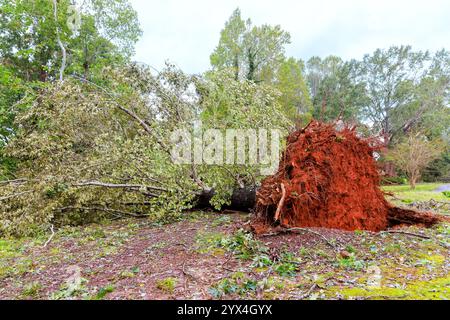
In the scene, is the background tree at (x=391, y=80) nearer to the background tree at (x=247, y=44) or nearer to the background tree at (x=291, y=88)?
the background tree at (x=291, y=88)

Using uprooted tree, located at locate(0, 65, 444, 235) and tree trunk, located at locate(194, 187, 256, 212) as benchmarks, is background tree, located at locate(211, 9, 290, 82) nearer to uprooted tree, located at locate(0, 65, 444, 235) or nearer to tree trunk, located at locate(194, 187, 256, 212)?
uprooted tree, located at locate(0, 65, 444, 235)

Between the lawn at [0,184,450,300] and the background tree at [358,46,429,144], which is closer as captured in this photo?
the lawn at [0,184,450,300]

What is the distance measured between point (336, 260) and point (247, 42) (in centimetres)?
2019

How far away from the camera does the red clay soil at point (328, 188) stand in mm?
4166

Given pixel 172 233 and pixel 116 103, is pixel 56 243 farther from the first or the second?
pixel 116 103

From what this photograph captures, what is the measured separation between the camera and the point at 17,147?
689 centimetres

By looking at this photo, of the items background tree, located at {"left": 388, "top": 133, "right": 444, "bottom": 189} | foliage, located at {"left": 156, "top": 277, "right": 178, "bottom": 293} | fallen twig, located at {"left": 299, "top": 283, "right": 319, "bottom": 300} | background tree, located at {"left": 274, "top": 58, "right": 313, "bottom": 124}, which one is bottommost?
foliage, located at {"left": 156, "top": 277, "right": 178, "bottom": 293}

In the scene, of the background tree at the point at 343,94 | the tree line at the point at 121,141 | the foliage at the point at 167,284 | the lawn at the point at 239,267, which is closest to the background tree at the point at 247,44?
the background tree at the point at 343,94

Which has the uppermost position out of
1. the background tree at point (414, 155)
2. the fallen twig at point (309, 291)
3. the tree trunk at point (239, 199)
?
the background tree at point (414, 155)

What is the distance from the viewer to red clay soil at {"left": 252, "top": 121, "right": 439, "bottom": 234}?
13.7 ft

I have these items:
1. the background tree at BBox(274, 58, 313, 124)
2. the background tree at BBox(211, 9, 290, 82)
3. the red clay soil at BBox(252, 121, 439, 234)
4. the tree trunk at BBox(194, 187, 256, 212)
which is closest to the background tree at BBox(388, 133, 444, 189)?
the background tree at BBox(274, 58, 313, 124)

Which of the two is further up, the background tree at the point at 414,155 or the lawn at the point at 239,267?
the background tree at the point at 414,155
